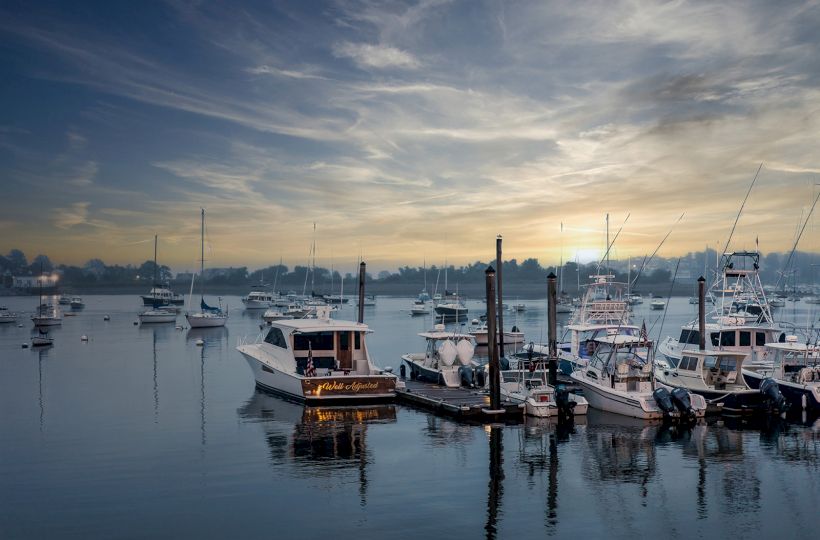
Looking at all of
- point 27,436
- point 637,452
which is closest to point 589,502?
point 637,452

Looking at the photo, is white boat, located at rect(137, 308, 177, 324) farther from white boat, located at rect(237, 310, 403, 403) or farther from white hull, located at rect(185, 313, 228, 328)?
white boat, located at rect(237, 310, 403, 403)

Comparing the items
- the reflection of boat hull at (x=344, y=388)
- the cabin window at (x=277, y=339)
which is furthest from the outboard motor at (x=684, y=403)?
the cabin window at (x=277, y=339)

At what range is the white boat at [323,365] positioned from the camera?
31766 mm

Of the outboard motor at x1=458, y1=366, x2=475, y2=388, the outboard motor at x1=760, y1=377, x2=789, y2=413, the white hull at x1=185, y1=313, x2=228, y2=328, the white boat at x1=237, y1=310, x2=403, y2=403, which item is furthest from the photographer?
the white hull at x1=185, y1=313, x2=228, y2=328

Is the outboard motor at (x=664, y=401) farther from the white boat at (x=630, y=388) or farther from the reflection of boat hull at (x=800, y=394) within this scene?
the reflection of boat hull at (x=800, y=394)

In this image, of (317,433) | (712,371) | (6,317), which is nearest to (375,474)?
(317,433)

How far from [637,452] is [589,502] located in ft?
19.4

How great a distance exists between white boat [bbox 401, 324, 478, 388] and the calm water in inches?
176

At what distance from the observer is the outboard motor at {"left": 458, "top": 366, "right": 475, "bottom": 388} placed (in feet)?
115

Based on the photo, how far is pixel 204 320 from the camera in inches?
3580

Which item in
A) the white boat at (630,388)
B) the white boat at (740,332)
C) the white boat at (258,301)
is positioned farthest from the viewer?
the white boat at (258,301)

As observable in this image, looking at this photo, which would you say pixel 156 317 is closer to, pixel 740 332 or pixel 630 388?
pixel 740 332

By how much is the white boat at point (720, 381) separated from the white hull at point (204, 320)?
68409mm

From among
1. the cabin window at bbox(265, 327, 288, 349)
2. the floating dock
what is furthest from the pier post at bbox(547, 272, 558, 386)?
the cabin window at bbox(265, 327, 288, 349)
